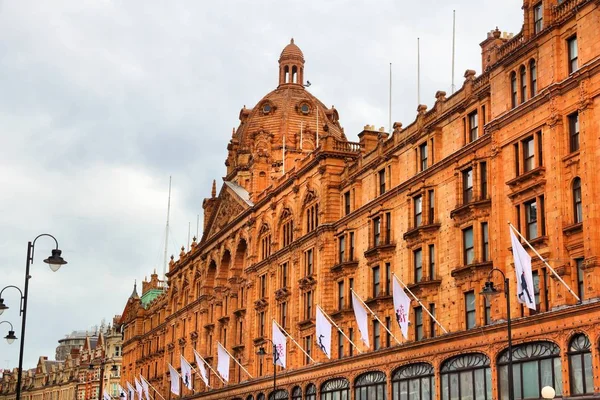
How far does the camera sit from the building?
4238 centimetres

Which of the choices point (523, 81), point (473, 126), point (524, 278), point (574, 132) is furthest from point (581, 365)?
point (473, 126)

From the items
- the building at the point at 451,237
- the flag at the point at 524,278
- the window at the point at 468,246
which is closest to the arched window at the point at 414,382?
the building at the point at 451,237

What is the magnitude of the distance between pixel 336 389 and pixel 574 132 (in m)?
29.0

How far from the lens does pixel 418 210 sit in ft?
190

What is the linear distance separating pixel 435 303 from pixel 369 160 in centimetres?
1434

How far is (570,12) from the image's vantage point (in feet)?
144

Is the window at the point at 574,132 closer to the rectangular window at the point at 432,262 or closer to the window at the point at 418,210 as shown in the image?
the rectangular window at the point at 432,262

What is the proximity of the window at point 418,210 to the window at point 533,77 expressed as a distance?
12.8 meters

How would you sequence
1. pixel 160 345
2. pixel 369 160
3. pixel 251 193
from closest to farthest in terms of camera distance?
1. pixel 369 160
2. pixel 251 193
3. pixel 160 345

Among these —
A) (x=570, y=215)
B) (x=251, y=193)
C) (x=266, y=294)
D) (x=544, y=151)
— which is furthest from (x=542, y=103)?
(x=251, y=193)

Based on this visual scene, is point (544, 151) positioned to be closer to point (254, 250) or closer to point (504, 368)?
point (504, 368)

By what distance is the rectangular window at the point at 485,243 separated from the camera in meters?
49.4

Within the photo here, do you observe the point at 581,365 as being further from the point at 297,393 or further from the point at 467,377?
the point at 297,393

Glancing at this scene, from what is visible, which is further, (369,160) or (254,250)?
(254,250)
